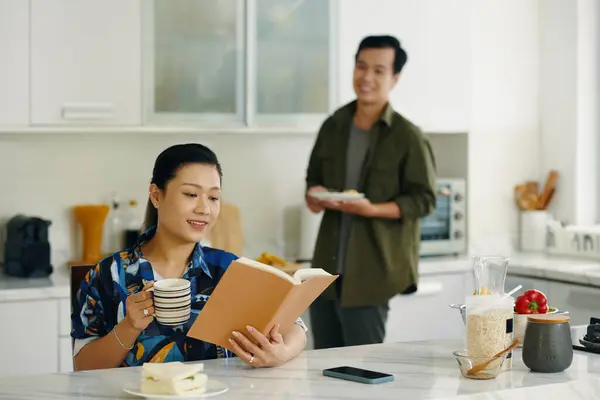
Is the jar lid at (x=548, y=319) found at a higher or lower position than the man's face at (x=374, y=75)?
lower

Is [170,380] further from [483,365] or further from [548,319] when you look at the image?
[548,319]

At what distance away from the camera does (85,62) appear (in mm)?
3859

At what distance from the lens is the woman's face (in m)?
2.35

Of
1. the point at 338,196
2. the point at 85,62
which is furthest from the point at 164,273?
the point at 85,62

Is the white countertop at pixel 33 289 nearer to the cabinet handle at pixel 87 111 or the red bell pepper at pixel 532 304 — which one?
the cabinet handle at pixel 87 111

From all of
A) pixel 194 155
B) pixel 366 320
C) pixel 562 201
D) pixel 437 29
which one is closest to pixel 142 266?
pixel 194 155

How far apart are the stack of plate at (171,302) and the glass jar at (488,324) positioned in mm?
624

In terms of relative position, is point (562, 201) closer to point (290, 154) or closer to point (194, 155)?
point (290, 154)

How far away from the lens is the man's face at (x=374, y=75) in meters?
3.72

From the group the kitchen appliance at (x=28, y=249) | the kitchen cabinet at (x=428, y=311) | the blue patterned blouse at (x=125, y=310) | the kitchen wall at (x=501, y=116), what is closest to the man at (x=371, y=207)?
the kitchen cabinet at (x=428, y=311)

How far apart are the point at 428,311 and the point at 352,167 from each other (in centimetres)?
96

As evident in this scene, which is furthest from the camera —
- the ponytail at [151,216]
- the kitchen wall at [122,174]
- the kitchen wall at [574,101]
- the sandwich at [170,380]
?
the kitchen wall at [574,101]

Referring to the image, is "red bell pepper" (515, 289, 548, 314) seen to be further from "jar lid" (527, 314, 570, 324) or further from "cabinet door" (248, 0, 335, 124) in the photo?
"cabinet door" (248, 0, 335, 124)

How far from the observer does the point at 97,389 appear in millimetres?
1996
